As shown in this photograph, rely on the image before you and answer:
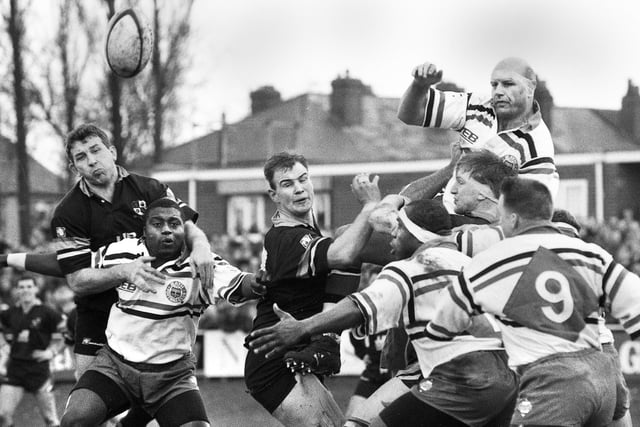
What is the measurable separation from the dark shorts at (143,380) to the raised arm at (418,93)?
7.04ft

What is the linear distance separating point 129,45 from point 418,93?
9.01 ft

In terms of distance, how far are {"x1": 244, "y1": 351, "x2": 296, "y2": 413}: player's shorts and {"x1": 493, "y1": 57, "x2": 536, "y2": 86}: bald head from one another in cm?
220

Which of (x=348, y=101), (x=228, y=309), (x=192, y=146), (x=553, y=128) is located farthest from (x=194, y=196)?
(x=228, y=309)

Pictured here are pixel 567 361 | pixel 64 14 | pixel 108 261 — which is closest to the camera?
pixel 567 361

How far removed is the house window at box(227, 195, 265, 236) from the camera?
33.2m

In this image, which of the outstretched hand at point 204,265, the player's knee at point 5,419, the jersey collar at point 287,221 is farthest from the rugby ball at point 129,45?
the player's knee at point 5,419

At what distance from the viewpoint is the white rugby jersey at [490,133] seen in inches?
265

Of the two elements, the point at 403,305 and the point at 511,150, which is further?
the point at 511,150

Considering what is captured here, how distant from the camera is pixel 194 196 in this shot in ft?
109

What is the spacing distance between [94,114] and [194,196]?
5.34 m

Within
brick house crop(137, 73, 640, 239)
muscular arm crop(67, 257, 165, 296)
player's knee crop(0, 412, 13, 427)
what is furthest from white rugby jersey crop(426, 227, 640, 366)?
brick house crop(137, 73, 640, 239)

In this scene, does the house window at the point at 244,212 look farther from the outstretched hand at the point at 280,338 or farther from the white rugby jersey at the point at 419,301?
the outstretched hand at the point at 280,338

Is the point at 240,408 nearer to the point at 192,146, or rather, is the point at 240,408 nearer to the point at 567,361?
the point at 567,361

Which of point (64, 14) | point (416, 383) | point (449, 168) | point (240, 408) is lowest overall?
point (240, 408)
